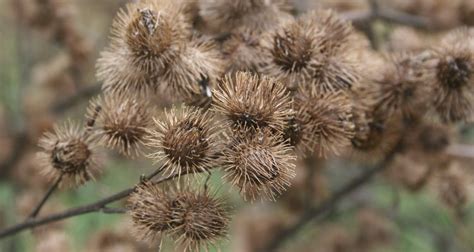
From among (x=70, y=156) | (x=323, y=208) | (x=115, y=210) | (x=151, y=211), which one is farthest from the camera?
(x=323, y=208)

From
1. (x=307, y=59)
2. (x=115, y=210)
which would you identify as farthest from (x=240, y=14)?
(x=115, y=210)

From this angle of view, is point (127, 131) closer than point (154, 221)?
No

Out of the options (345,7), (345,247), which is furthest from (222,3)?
(345,247)

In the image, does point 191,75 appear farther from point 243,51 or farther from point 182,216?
point 182,216

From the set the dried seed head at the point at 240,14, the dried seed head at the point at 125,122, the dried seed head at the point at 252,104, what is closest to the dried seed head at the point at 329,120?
the dried seed head at the point at 252,104

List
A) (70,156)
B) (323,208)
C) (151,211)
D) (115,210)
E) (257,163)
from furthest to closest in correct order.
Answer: (323,208) < (70,156) < (115,210) < (151,211) < (257,163)

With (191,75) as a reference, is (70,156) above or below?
below

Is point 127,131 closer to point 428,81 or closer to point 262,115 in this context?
point 262,115
